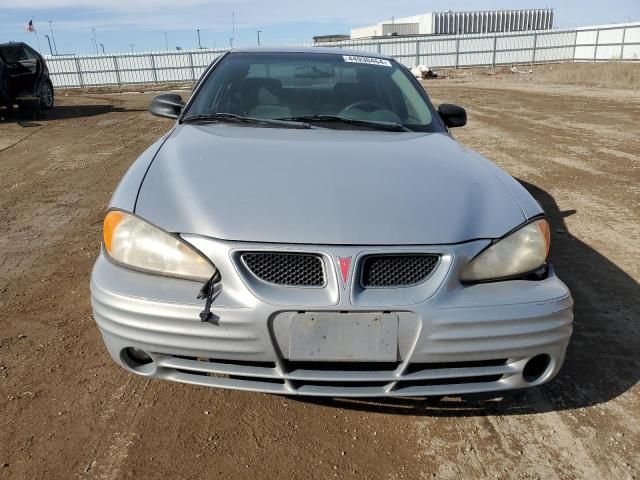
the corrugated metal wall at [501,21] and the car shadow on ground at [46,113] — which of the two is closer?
the car shadow on ground at [46,113]

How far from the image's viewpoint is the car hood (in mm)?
1827

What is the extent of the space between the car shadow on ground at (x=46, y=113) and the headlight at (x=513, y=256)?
1205cm

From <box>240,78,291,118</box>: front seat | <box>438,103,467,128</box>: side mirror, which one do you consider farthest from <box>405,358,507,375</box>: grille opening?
<box>438,103,467,128</box>: side mirror

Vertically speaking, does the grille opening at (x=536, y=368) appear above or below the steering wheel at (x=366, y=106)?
below

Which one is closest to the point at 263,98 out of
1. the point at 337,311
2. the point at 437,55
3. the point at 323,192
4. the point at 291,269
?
the point at 323,192

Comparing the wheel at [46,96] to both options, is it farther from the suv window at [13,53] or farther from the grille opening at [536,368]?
the grille opening at [536,368]

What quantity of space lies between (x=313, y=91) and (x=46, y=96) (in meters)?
13.0

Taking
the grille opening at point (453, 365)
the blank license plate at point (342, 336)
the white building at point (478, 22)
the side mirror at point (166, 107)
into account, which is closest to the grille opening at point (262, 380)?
the blank license plate at point (342, 336)

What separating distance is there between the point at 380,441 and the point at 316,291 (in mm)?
745

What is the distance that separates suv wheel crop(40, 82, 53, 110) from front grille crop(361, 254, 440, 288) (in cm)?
1387

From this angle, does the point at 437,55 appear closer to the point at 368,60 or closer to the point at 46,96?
the point at 46,96

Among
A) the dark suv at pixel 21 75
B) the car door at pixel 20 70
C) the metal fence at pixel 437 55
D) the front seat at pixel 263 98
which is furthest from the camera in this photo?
the metal fence at pixel 437 55

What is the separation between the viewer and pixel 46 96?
13680mm

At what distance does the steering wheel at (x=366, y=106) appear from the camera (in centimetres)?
317
